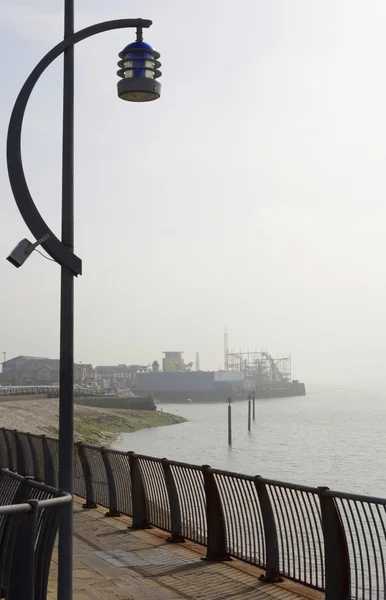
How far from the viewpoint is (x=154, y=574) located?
9.45 metres

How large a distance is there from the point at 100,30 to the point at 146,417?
11329cm

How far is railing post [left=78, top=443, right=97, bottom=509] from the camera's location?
14820mm

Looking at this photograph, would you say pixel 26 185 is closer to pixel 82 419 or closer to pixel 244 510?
pixel 244 510

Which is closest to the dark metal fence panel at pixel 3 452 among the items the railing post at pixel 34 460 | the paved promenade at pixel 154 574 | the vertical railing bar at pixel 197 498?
the railing post at pixel 34 460

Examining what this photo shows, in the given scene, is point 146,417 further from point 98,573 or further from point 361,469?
point 98,573

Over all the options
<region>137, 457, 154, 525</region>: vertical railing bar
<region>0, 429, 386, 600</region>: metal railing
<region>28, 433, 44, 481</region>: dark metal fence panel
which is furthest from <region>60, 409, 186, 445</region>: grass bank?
<region>137, 457, 154, 525</region>: vertical railing bar

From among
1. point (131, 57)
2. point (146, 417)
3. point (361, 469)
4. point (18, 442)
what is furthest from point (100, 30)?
point (146, 417)

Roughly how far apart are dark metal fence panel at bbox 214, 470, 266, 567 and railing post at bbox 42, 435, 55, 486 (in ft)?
20.8

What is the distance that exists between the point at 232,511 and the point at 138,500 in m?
2.65

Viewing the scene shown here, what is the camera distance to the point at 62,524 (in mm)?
6965

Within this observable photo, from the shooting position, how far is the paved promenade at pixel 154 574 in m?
8.54

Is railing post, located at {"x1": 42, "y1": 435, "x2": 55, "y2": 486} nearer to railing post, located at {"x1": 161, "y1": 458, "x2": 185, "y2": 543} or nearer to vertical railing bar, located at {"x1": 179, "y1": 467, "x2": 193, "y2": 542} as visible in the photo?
railing post, located at {"x1": 161, "y1": 458, "x2": 185, "y2": 543}

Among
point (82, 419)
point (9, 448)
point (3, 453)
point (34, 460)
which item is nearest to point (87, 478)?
point (34, 460)

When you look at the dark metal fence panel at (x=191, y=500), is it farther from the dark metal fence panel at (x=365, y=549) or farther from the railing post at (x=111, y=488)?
the railing post at (x=111, y=488)
